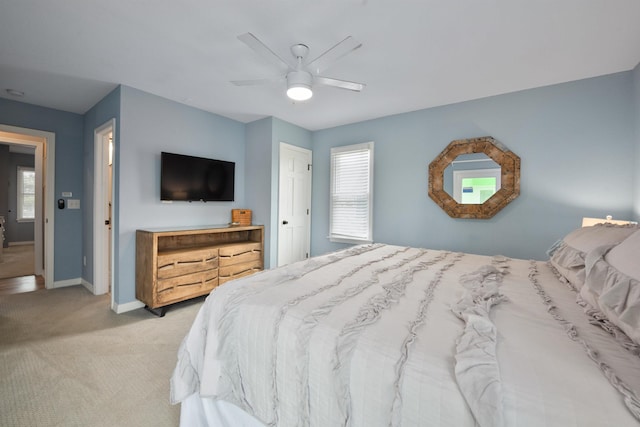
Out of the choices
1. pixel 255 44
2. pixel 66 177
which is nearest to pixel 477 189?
pixel 255 44

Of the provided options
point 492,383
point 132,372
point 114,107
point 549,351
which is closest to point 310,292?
point 492,383

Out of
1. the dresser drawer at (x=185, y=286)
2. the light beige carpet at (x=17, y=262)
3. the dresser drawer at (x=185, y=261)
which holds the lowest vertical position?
the light beige carpet at (x=17, y=262)

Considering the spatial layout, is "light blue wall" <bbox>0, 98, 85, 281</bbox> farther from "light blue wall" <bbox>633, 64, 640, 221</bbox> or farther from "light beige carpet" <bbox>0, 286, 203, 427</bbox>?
"light blue wall" <bbox>633, 64, 640, 221</bbox>

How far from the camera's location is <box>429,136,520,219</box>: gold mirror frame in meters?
3.05

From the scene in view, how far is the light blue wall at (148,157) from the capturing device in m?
3.00

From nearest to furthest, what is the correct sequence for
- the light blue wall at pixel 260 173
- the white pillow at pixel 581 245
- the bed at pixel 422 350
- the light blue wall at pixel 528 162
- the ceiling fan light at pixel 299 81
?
the bed at pixel 422 350 → the white pillow at pixel 581 245 → the ceiling fan light at pixel 299 81 → the light blue wall at pixel 528 162 → the light blue wall at pixel 260 173

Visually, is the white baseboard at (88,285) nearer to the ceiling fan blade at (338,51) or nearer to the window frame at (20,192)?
the ceiling fan blade at (338,51)

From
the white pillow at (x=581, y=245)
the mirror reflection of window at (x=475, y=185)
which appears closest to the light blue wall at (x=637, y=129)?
the mirror reflection of window at (x=475, y=185)

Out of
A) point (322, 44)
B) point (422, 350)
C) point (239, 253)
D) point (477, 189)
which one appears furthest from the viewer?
point (239, 253)

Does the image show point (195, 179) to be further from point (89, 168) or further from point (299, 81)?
point (299, 81)

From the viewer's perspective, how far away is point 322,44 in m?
2.16

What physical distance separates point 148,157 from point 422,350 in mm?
3520


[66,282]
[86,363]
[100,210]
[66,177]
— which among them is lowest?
[86,363]

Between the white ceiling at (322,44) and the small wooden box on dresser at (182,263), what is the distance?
1.72 m
